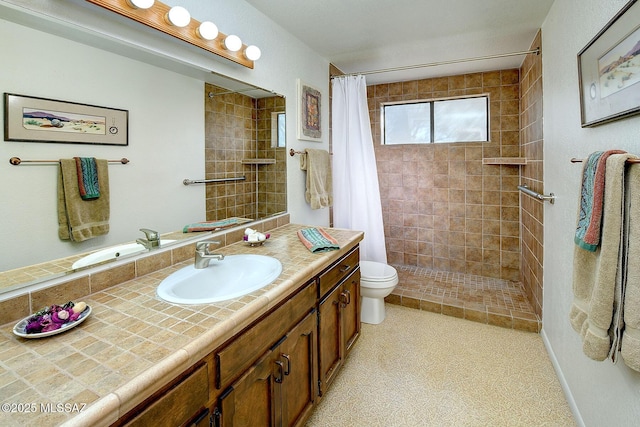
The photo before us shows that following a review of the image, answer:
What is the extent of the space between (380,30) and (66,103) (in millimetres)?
2001

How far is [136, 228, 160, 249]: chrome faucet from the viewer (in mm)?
1336

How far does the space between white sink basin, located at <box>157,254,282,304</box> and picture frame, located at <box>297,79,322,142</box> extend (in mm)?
1238

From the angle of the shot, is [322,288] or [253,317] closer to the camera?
[253,317]

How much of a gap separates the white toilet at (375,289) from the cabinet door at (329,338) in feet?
2.35

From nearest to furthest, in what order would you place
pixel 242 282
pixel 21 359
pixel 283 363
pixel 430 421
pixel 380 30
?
pixel 21 359 → pixel 283 363 → pixel 242 282 → pixel 430 421 → pixel 380 30

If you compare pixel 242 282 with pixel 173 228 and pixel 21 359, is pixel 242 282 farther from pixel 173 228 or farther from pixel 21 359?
pixel 21 359

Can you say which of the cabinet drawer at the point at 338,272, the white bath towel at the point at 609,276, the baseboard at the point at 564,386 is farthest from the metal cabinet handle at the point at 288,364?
the baseboard at the point at 564,386

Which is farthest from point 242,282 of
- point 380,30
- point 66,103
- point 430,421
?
point 380,30

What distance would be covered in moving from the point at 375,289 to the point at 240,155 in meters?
1.41

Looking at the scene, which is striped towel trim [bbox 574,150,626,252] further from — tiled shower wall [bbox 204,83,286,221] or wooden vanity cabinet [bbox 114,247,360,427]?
tiled shower wall [bbox 204,83,286,221]

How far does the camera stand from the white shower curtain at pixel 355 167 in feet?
9.35

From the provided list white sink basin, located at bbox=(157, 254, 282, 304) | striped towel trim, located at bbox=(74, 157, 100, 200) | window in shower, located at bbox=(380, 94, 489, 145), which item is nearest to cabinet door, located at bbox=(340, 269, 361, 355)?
white sink basin, located at bbox=(157, 254, 282, 304)

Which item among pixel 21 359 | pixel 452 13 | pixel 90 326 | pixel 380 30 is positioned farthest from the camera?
pixel 380 30

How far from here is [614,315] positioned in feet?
3.18
